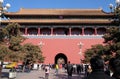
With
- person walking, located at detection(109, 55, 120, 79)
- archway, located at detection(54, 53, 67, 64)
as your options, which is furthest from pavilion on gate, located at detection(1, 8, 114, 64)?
person walking, located at detection(109, 55, 120, 79)

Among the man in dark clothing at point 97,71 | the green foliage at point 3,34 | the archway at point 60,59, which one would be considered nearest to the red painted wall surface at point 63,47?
the archway at point 60,59

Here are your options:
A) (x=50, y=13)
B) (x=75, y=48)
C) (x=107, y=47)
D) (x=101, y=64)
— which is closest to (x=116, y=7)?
(x=107, y=47)

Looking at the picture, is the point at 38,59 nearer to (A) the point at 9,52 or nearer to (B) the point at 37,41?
(B) the point at 37,41

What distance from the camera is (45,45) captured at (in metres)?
39.7

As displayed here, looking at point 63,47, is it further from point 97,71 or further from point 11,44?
point 97,71

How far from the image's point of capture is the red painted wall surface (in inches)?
1524

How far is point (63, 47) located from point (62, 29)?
4.79m

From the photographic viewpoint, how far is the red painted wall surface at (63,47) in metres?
38.7

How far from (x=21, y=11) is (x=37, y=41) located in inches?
301

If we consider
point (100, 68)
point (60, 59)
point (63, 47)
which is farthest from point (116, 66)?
point (60, 59)

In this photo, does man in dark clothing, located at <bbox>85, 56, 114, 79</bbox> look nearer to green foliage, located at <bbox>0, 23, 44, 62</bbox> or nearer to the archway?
green foliage, located at <bbox>0, 23, 44, 62</bbox>

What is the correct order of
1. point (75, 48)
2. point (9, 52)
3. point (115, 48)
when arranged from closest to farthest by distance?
point (115, 48)
point (9, 52)
point (75, 48)

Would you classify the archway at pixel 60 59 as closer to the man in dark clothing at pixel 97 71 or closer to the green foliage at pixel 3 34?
the green foliage at pixel 3 34

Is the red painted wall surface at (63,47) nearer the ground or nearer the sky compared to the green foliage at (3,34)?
nearer the sky
